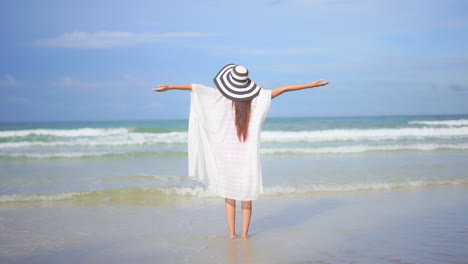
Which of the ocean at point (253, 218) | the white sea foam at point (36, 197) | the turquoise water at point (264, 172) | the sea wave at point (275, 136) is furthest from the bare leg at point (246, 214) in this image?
the sea wave at point (275, 136)

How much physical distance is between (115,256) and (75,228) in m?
1.33

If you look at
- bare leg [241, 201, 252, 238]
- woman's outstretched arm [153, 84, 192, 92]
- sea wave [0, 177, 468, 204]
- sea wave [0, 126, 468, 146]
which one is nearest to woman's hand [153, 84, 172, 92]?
woman's outstretched arm [153, 84, 192, 92]

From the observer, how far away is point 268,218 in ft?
19.3

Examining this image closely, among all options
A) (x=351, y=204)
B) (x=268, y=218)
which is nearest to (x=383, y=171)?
(x=351, y=204)

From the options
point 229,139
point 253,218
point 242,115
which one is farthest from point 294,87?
point 253,218

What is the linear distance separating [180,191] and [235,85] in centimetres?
355

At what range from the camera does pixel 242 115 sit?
4414 mm

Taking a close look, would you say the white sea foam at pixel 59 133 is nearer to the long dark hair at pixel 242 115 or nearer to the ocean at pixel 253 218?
the ocean at pixel 253 218

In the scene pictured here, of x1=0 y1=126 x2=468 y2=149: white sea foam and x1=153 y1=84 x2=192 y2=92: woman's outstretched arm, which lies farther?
x1=0 y1=126 x2=468 y2=149: white sea foam

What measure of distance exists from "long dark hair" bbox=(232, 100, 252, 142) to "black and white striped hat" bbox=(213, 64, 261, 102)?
7 centimetres

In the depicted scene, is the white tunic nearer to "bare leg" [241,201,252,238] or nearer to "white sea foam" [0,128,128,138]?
"bare leg" [241,201,252,238]

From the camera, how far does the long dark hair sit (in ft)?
14.5

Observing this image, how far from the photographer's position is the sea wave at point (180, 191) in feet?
23.0

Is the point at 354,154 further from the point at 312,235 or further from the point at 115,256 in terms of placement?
the point at 115,256
